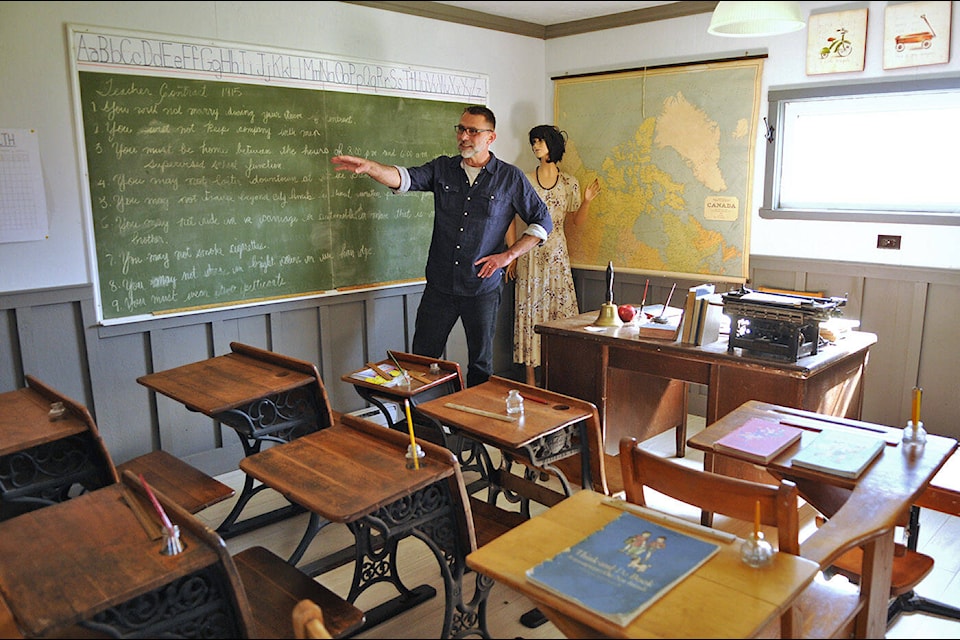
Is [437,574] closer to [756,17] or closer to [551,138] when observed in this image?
[756,17]

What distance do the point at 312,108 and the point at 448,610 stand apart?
2833mm

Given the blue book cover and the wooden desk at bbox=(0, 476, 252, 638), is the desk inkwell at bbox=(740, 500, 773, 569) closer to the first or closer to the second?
the blue book cover

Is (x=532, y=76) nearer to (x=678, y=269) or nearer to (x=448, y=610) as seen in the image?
(x=678, y=269)

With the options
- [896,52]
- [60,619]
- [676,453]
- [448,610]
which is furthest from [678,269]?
[60,619]

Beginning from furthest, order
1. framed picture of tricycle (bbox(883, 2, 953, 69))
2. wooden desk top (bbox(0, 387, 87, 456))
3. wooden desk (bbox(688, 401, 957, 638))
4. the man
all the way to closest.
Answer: the man → framed picture of tricycle (bbox(883, 2, 953, 69)) → wooden desk top (bbox(0, 387, 87, 456)) → wooden desk (bbox(688, 401, 957, 638))

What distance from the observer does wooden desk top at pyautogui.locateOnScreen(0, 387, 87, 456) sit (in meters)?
2.30

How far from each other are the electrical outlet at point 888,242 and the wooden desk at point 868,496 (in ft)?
5.94

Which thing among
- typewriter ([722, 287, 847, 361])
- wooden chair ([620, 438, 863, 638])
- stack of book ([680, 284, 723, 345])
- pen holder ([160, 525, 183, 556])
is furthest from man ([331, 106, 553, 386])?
pen holder ([160, 525, 183, 556])

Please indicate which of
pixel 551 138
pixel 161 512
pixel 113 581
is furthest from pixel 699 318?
pixel 113 581

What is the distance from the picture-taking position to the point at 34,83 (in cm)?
309

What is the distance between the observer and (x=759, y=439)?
2271 millimetres

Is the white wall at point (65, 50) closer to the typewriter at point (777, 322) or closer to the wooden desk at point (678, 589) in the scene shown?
the wooden desk at point (678, 589)

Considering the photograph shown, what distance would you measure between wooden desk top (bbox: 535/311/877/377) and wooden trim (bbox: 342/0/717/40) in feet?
6.77

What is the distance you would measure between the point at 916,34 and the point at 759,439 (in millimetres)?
2561
